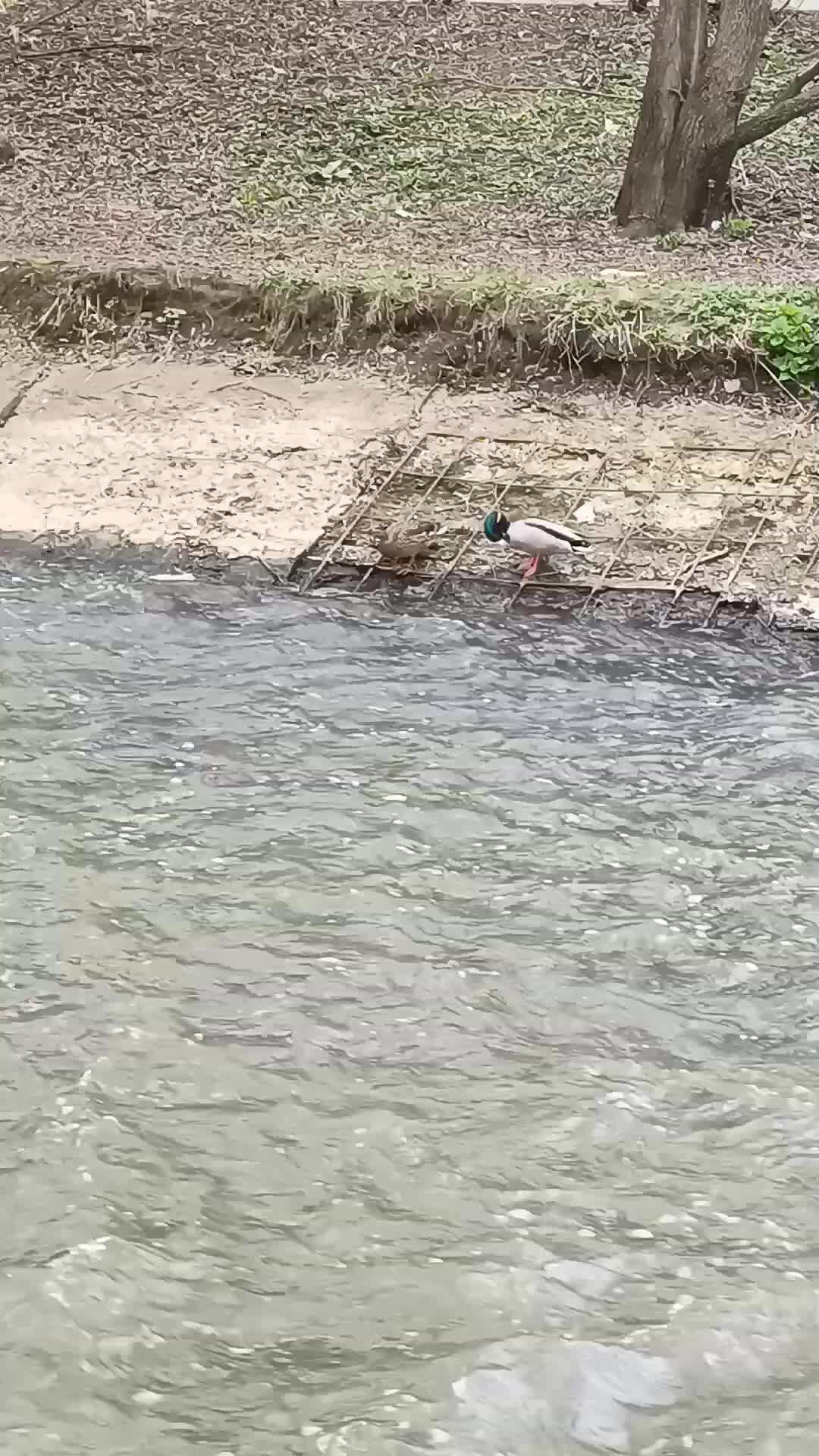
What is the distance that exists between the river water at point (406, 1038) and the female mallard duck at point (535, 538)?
321 mm

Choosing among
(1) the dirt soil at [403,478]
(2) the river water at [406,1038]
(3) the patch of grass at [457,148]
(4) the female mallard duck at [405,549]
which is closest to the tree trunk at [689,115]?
(3) the patch of grass at [457,148]

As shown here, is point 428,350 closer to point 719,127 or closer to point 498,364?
point 498,364

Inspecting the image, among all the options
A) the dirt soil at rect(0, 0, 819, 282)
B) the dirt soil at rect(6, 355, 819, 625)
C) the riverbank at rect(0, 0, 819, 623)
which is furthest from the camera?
the dirt soil at rect(0, 0, 819, 282)

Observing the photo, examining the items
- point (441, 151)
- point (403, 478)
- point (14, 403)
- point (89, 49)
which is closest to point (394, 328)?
point (403, 478)

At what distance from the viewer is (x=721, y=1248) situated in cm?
337

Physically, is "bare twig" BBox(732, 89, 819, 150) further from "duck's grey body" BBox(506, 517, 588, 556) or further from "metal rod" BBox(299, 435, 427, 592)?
"duck's grey body" BBox(506, 517, 588, 556)

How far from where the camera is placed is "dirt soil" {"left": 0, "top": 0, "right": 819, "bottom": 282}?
8164mm

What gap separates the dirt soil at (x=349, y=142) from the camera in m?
8.16

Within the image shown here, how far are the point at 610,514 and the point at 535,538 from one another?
2.26ft

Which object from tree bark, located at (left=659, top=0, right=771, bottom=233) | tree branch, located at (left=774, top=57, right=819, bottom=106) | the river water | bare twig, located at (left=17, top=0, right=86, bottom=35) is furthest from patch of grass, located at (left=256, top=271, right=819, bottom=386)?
bare twig, located at (left=17, top=0, right=86, bottom=35)

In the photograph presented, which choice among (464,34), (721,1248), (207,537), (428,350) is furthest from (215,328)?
(721,1248)

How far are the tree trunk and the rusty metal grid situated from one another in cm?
246

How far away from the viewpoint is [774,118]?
810 centimetres

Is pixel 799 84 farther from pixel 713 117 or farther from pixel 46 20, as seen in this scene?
pixel 46 20
